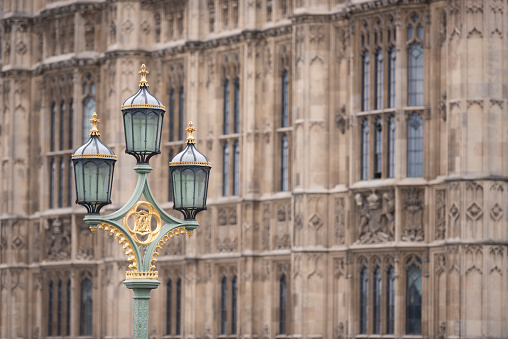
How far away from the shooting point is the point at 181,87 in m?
48.1

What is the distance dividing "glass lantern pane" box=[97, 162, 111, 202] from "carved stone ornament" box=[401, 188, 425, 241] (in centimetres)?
1627

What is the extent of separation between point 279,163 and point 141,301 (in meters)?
20.4

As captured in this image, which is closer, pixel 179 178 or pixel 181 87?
pixel 179 178

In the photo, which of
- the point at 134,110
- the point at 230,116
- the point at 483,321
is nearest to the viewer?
the point at 134,110

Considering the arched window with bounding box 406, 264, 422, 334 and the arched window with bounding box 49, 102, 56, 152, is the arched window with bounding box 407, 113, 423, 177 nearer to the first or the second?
the arched window with bounding box 406, 264, 422, 334

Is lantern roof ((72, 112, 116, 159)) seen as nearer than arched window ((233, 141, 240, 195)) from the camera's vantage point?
Yes

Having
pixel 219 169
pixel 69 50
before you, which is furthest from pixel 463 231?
pixel 69 50

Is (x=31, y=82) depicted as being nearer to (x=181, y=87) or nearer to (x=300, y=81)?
(x=181, y=87)

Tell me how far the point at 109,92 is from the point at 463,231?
1540 cm

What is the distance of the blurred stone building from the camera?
124 feet

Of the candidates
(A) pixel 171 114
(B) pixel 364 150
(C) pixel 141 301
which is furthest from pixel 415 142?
(C) pixel 141 301

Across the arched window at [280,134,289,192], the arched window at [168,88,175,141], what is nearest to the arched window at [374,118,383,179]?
the arched window at [280,134,289,192]

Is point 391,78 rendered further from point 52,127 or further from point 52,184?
point 52,184

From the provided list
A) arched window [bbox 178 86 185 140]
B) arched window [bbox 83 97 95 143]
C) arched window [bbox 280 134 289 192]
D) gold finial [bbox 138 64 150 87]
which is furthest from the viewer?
arched window [bbox 83 97 95 143]
